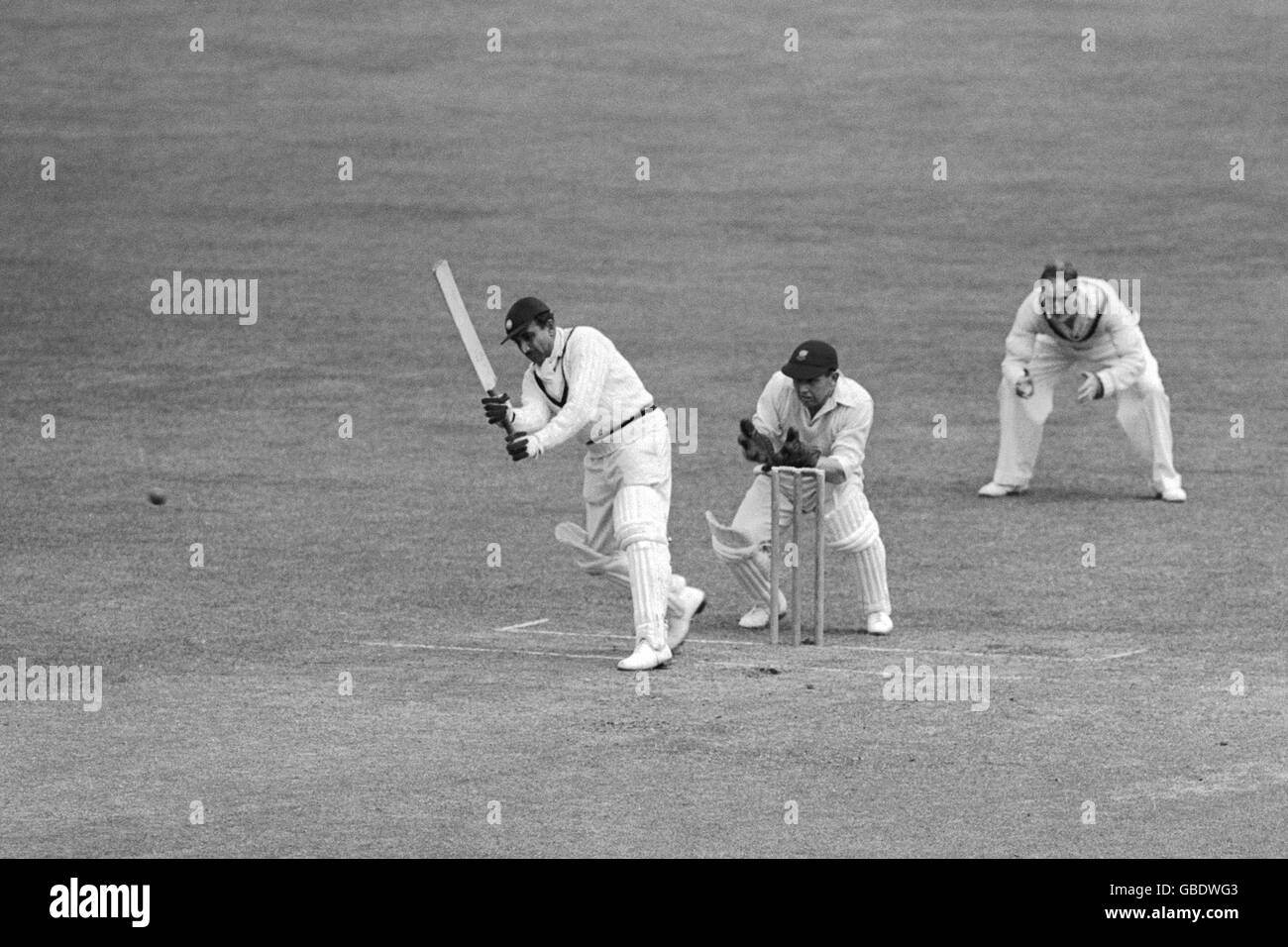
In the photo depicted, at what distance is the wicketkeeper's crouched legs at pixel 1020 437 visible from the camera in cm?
1953

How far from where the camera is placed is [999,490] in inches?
768

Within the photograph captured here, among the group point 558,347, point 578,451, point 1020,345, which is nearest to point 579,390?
point 558,347

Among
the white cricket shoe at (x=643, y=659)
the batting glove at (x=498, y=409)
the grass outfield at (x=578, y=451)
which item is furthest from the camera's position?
the white cricket shoe at (x=643, y=659)

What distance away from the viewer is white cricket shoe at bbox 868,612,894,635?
14.2m

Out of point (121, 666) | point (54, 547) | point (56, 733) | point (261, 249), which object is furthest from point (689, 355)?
point (56, 733)

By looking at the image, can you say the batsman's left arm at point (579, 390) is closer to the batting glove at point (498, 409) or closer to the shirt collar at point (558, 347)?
the shirt collar at point (558, 347)

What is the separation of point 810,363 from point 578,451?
7.94 m

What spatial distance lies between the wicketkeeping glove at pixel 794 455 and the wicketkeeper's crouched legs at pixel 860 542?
19.8 inches

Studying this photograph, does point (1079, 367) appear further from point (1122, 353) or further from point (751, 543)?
point (751, 543)

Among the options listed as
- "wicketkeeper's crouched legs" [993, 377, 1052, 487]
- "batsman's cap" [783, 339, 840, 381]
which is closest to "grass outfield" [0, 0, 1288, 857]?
"wicketkeeper's crouched legs" [993, 377, 1052, 487]

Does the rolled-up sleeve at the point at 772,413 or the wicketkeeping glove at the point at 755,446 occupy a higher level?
the rolled-up sleeve at the point at 772,413

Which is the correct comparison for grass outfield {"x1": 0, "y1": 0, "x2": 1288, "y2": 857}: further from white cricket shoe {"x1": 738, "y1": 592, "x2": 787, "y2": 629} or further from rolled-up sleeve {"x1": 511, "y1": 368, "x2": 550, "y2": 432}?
rolled-up sleeve {"x1": 511, "y1": 368, "x2": 550, "y2": 432}

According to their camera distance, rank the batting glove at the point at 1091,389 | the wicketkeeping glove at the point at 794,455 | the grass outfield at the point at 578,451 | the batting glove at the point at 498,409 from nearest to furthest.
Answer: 1. the grass outfield at the point at 578,451
2. the batting glove at the point at 498,409
3. the wicketkeeping glove at the point at 794,455
4. the batting glove at the point at 1091,389

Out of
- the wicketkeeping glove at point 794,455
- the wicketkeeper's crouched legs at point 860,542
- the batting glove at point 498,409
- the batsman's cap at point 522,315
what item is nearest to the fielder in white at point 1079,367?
the wicketkeeper's crouched legs at point 860,542
